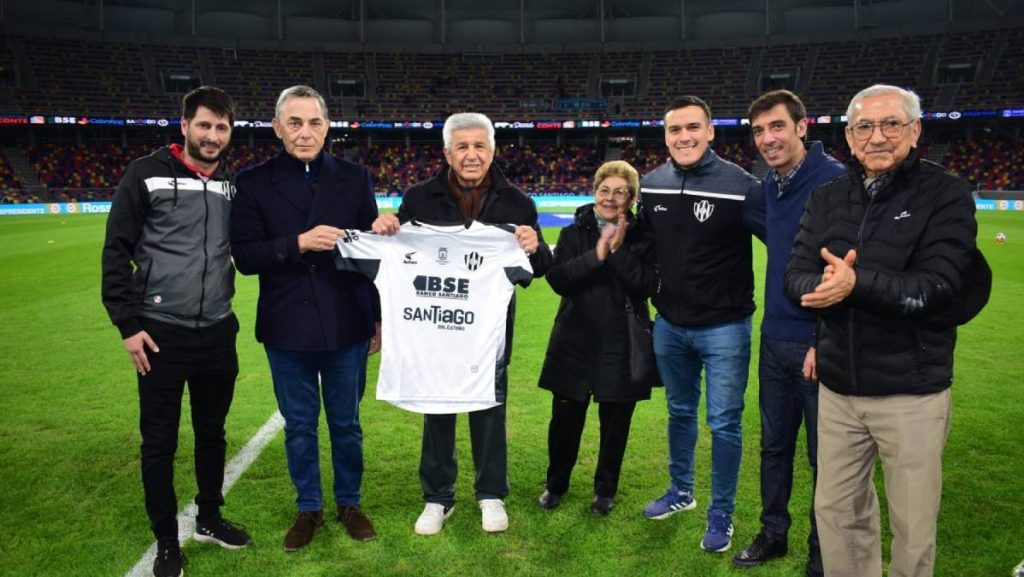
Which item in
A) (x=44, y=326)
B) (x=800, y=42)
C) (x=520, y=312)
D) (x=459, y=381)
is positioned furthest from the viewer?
(x=800, y=42)

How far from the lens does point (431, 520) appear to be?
426 centimetres

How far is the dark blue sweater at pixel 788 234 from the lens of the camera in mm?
3621

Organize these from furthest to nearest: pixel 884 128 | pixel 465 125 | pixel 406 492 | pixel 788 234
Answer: pixel 406 492 → pixel 465 125 → pixel 788 234 → pixel 884 128

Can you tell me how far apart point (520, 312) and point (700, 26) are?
4817cm

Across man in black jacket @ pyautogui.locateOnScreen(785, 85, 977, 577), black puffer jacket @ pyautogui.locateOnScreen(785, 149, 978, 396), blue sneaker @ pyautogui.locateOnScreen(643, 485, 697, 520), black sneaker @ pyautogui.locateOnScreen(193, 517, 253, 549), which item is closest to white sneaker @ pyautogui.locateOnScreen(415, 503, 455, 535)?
black sneaker @ pyautogui.locateOnScreen(193, 517, 253, 549)

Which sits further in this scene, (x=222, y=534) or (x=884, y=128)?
(x=222, y=534)

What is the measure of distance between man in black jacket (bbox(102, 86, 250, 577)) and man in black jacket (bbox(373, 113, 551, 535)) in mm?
964

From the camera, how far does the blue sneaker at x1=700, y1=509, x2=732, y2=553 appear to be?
157 inches

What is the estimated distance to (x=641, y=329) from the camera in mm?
4402

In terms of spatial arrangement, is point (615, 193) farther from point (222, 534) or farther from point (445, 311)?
point (222, 534)

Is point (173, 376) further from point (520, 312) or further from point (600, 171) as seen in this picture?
point (520, 312)

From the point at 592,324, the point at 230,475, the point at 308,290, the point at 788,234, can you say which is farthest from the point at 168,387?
the point at 788,234

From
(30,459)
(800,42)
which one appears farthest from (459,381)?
(800,42)

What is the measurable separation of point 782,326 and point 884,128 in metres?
1.22
